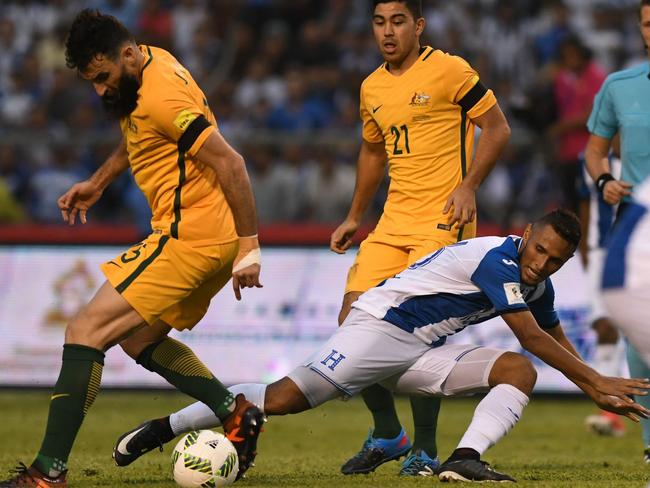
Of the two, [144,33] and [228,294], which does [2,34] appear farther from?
[228,294]

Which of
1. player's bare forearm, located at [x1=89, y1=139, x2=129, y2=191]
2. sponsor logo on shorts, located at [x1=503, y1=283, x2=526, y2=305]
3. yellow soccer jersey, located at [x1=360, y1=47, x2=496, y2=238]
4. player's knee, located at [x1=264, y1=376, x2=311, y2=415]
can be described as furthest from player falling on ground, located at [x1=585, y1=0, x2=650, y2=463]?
player's bare forearm, located at [x1=89, y1=139, x2=129, y2=191]

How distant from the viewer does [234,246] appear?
6.57 meters

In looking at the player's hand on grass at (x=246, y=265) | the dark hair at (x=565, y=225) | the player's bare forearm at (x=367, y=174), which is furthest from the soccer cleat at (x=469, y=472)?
the player's bare forearm at (x=367, y=174)

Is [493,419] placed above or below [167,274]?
below

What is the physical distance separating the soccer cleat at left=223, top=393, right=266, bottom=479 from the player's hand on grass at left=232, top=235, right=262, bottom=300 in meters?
0.62

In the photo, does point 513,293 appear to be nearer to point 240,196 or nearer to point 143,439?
point 240,196

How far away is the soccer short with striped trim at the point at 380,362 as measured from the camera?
6.41 metres

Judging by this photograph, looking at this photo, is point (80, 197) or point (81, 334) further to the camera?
point (80, 197)

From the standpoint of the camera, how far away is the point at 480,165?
6.93 metres

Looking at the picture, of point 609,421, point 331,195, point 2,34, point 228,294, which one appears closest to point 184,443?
point 609,421

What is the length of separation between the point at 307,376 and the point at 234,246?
761 mm

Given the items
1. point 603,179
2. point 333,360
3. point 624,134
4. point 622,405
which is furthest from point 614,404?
point 624,134

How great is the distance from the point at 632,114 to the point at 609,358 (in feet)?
10.6

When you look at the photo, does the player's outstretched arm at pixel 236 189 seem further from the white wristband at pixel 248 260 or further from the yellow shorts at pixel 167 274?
the yellow shorts at pixel 167 274
